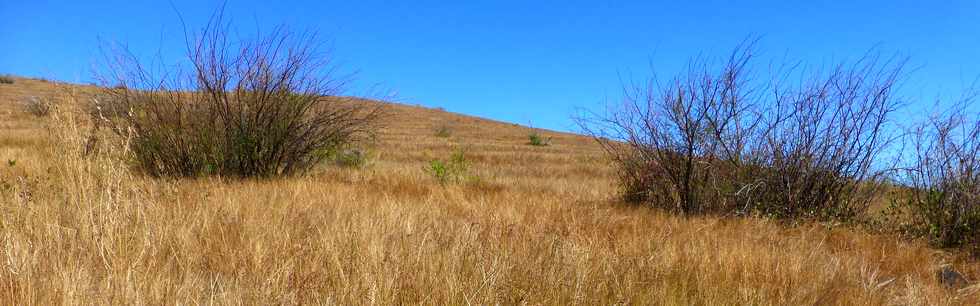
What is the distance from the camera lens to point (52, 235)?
256 centimetres

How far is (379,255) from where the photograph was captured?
250 cm

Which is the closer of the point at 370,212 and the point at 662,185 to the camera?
the point at 370,212

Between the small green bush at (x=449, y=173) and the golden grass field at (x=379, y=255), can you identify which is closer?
the golden grass field at (x=379, y=255)

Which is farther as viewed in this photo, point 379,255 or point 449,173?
point 449,173

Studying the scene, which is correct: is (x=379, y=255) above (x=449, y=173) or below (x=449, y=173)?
below

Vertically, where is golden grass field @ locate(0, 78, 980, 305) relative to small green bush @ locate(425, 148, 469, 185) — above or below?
below

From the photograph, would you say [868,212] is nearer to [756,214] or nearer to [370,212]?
[756,214]

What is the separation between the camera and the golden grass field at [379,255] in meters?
2.11

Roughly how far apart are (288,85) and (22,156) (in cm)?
375

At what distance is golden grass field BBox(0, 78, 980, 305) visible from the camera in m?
2.11

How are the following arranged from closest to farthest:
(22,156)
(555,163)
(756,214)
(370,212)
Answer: (370,212)
(756,214)
(22,156)
(555,163)

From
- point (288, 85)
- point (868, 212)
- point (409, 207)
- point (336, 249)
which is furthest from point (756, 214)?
point (288, 85)

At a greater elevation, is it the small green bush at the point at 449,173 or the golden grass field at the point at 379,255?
the small green bush at the point at 449,173

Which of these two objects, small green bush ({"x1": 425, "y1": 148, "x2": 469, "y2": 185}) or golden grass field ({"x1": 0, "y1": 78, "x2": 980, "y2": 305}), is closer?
golden grass field ({"x1": 0, "y1": 78, "x2": 980, "y2": 305})
